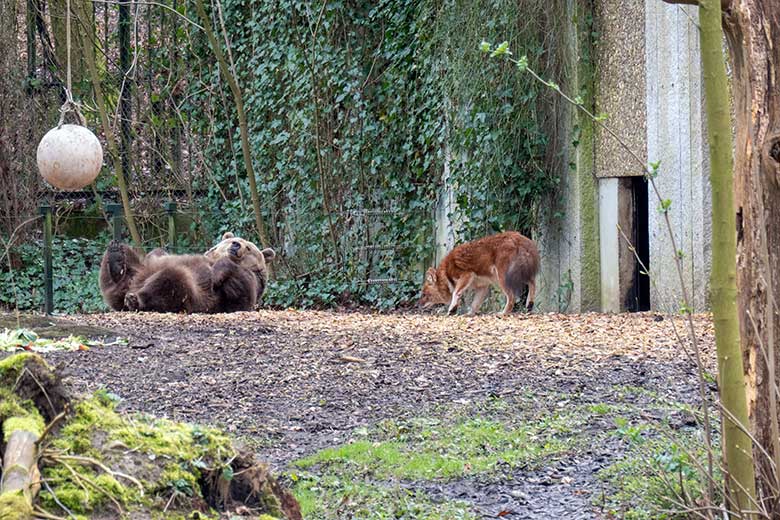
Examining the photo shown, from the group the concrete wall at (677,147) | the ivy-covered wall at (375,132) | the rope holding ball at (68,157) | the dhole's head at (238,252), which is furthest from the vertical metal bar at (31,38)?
the concrete wall at (677,147)

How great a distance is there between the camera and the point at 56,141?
27.4ft

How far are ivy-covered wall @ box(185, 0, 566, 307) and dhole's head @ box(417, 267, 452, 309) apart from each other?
638 millimetres

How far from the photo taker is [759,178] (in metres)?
3.54

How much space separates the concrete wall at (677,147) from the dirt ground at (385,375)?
0.86m

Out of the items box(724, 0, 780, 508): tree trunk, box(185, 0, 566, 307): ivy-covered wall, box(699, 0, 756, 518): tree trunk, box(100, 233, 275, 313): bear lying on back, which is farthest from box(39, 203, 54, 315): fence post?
box(699, 0, 756, 518): tree trunk

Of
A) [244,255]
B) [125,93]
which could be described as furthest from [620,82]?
[125,93]

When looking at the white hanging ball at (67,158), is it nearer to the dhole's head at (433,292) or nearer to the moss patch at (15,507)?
the dhole's head at (433,292)

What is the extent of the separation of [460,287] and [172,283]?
128 inches

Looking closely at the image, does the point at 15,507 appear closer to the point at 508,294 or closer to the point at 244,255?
the point at 508,294

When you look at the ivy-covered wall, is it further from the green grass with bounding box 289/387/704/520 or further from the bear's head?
the green grass with bounding box 289/387/704/520

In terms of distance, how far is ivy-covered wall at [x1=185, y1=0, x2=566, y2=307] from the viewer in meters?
12.0

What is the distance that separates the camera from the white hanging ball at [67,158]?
8.31 metres

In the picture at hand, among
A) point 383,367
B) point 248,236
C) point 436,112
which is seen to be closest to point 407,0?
point 436,112

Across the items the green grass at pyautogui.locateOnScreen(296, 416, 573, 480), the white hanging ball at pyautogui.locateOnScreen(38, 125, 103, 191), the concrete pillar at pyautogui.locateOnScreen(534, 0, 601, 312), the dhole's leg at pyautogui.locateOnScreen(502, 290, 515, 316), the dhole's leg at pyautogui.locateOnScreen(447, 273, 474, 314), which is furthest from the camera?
the dhole's leg at pyautogui.locateOnScreen(447, 273, 474, 314)
